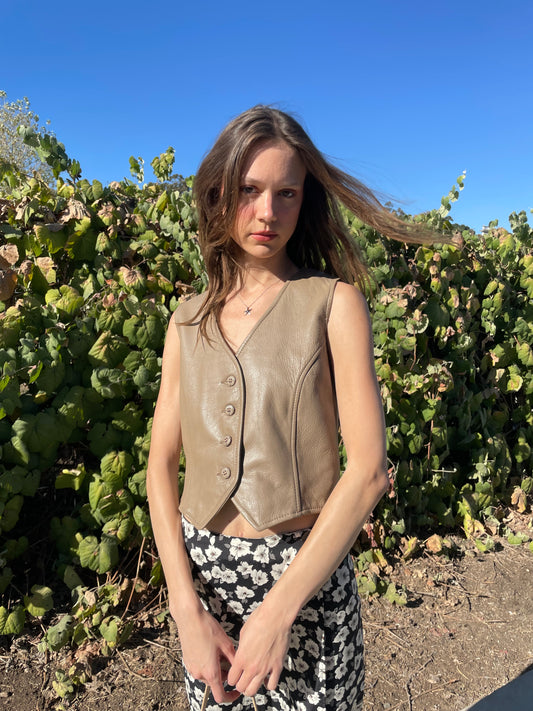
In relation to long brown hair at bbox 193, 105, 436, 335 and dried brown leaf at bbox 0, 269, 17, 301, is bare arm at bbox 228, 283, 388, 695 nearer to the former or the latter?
long brown hair at bbox 193, 105, 436, 335

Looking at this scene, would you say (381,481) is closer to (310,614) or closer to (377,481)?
(377,481)

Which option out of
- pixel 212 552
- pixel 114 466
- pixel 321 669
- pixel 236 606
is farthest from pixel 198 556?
pixel 114 466

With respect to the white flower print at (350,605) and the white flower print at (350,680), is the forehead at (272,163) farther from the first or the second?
the white flower print at (350,680)

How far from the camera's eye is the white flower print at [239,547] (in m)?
1.18

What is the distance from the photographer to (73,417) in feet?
6.79

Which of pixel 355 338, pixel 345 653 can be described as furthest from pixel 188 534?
pixel 355 338

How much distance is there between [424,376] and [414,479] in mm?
595

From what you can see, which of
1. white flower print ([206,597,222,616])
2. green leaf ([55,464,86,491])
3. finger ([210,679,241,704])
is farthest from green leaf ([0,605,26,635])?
finger ([210,679,241,704])

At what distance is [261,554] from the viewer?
118 cm

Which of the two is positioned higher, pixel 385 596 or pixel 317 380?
pixel 317 380

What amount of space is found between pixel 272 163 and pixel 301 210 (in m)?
0.20

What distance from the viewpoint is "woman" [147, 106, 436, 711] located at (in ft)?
3.49

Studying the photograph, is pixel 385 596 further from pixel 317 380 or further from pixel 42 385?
pixel 317 380

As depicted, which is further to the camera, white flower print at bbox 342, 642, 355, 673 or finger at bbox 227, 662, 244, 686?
white flower print at bbox 342, 642, 355, 673
